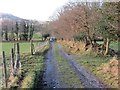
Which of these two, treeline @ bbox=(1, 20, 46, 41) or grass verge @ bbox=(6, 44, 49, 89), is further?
treeline @ bbox=(1, 20, 46, 41)

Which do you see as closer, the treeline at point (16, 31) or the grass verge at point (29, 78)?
the grass verge at point (29, 78)

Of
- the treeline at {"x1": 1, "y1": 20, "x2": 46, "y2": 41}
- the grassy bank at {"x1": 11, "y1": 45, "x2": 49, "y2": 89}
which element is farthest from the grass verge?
the treeline at {"x1": 1, "y1": 20, "x2": 46, "y2": 41}

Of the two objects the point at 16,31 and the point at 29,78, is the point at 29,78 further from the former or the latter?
the point at 16,31

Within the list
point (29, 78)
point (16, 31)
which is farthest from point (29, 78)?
point (16, 31)

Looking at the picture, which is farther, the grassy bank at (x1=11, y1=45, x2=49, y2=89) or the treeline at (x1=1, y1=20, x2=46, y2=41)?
the treeline at (x1=1, y1=20, x2=46, y2=41)

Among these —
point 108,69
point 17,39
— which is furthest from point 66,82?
point 17,39

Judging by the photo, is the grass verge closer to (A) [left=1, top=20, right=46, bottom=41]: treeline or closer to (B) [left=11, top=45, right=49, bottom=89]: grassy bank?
(B) [left=11, top=45, right=49, bottom=89]: grassy bank

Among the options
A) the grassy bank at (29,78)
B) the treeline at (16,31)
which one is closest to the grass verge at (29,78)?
the grassy bank at (29,78)

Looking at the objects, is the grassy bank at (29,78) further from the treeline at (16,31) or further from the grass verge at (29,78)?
the treeline at (16,31)

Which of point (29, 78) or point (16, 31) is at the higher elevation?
point (16, 31)

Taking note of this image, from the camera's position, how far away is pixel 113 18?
19922mm

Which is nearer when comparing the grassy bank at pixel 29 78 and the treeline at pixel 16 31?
the grassy bank at pixel 29 78

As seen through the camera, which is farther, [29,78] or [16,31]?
[16,31]

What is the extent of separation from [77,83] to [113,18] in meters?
6.56
